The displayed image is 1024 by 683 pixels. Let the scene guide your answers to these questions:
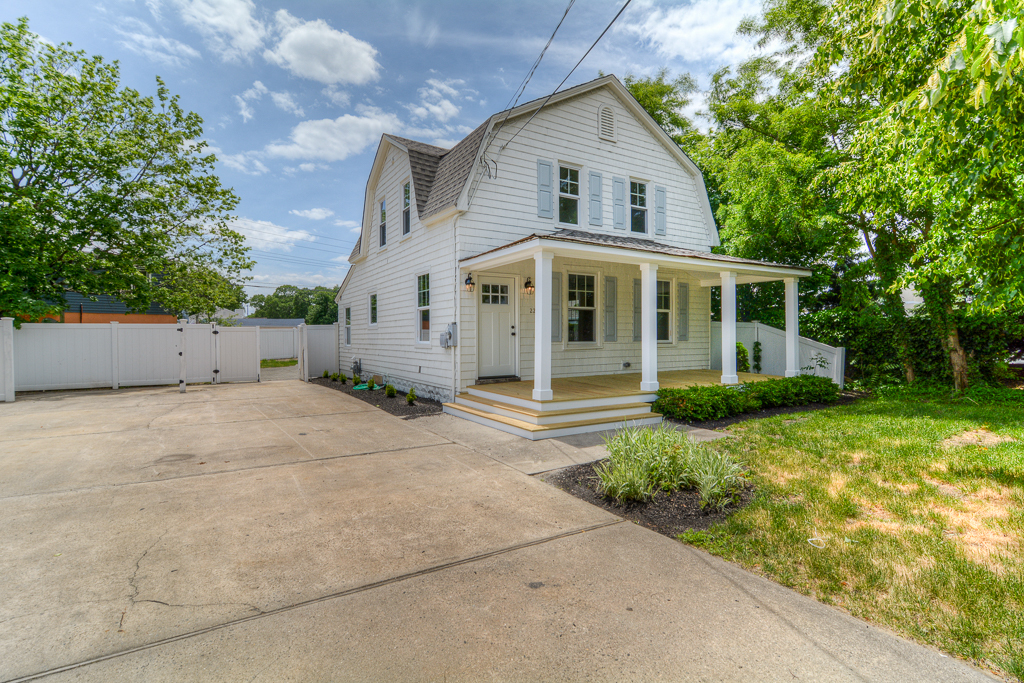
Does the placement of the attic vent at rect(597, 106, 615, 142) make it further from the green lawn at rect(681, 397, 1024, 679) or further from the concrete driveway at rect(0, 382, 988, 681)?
the concrete driveway at rect(0, 382, 988, 681)

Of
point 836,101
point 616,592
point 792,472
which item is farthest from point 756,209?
point 616,592

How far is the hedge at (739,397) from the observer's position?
7645mm

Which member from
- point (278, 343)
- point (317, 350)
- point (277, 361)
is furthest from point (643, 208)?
point (278, 343)

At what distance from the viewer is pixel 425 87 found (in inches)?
480

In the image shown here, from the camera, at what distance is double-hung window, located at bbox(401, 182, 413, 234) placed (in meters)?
10.9

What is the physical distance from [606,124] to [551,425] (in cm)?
752

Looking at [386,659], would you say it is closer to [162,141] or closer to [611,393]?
[611,393]

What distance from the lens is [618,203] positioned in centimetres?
1064

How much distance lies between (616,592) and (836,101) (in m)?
9.03

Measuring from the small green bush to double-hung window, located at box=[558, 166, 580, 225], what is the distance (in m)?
5.97

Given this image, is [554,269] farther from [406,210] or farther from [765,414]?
[765,414]

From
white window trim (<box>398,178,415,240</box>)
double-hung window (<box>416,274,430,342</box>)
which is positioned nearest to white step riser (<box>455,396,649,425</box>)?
double-hung window (<box>416,274,430,342</box>)

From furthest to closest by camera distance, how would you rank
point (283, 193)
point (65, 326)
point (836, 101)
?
1. point (283, 193)
2. point (65, 326)
3. point (836, 101)

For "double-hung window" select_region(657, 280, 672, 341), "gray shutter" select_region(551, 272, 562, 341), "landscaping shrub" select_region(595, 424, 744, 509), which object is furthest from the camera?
"double-hung window" select_region(657, 280, 672, 341)
